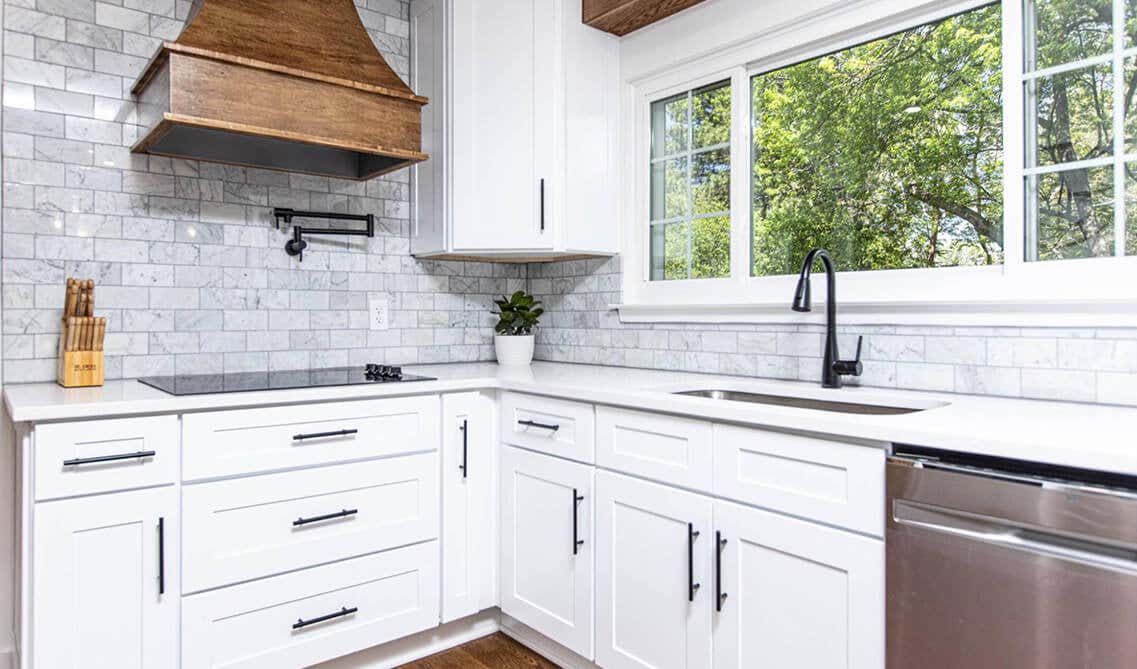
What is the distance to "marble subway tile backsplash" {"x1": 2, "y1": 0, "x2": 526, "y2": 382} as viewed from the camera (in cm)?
211

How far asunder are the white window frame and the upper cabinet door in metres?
0.39

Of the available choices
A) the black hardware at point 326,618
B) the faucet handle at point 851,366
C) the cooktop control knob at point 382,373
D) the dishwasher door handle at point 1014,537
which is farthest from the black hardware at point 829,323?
the black hardware at point 326,618

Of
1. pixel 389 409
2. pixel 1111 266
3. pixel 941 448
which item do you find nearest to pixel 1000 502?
pixel 941 448

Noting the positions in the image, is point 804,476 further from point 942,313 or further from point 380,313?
point 380,313

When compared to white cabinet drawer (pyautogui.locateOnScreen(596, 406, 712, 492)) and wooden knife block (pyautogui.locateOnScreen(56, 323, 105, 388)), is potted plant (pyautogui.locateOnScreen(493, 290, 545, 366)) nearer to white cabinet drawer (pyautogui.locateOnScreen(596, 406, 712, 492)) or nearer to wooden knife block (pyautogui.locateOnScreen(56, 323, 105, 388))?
white cabinet drawer (pyautogui.locateOnScreen(596, 406, 712, 492))

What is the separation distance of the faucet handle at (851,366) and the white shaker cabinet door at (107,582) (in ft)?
5.98

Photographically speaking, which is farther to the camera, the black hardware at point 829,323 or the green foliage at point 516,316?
the green foliage at point 516,316

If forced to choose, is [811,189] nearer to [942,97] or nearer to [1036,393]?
[942,97]

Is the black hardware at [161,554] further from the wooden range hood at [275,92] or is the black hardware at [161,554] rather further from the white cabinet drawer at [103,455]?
the wooden range hood at [275,92]

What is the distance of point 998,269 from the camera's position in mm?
1798

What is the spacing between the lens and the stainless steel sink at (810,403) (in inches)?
72.5

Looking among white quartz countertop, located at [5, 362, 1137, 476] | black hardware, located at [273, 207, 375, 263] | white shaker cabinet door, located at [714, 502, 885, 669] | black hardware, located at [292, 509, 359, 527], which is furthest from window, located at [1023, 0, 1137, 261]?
black hardware, located at [273, 207, 375, 263]

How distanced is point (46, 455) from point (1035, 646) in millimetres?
2046

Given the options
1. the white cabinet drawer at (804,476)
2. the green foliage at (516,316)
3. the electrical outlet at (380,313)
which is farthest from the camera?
the green foliage at (516,316)
